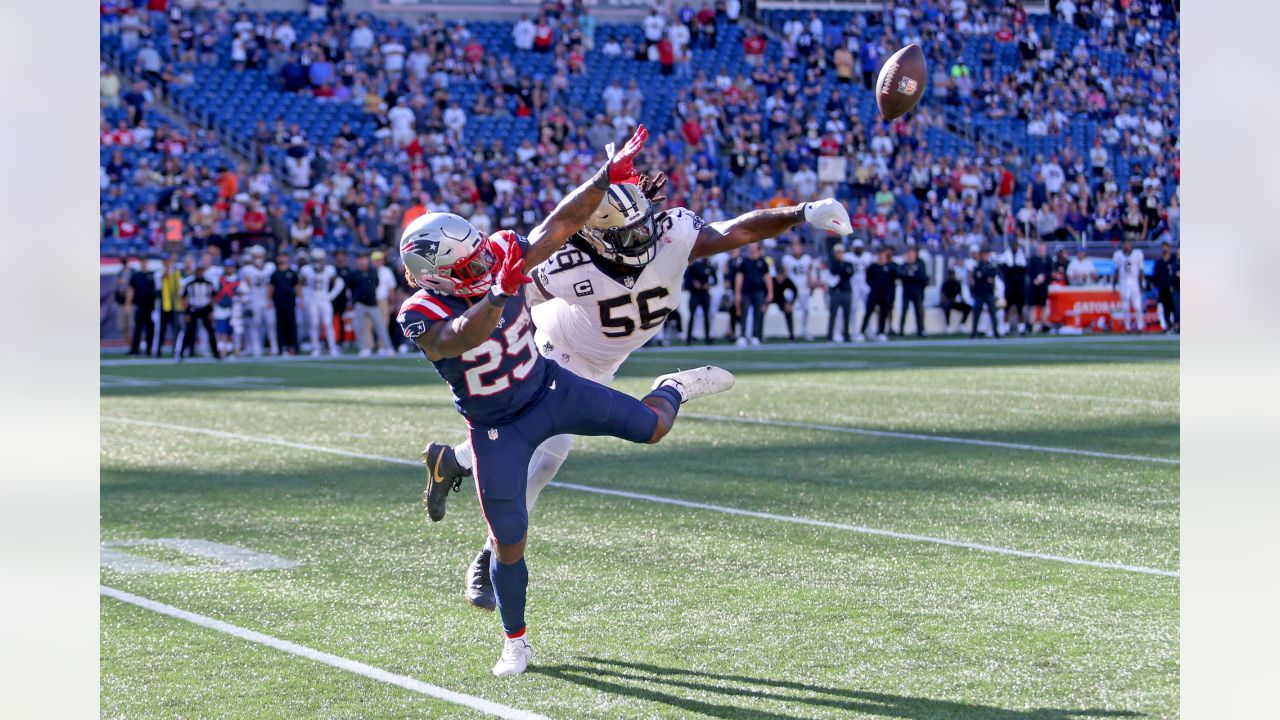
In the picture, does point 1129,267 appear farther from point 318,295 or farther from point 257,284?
point 257,284

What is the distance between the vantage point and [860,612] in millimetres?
5414

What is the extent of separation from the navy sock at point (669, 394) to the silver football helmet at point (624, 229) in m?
0.67

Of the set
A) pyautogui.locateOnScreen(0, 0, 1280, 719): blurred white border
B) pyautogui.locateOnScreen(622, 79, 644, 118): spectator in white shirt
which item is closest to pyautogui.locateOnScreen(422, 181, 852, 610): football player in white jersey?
pyautogui.locateOnScreen(0, 0, 1280, 719): blurred white border

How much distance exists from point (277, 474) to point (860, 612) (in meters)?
4.80

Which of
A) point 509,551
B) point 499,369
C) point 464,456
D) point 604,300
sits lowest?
point 509,551

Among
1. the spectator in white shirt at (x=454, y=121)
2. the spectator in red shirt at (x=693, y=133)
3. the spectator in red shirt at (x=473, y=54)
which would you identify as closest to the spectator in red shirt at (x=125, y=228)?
the spectator in white shirt at (x=454, y=121)

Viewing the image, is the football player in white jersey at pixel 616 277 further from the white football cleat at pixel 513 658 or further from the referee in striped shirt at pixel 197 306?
the referee in striped shirt at pixel 197 306

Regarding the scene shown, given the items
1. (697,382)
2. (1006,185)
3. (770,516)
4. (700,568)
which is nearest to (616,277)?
(697,382)

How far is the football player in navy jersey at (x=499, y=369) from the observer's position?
15.7ft

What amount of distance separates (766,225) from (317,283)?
15.2m

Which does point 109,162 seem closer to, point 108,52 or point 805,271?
point 108,52

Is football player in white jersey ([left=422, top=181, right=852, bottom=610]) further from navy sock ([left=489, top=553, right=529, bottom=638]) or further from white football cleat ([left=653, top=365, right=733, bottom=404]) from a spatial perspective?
navy sock ([left=489, top=553, right=529, bottom=638])

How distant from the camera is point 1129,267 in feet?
75.6
